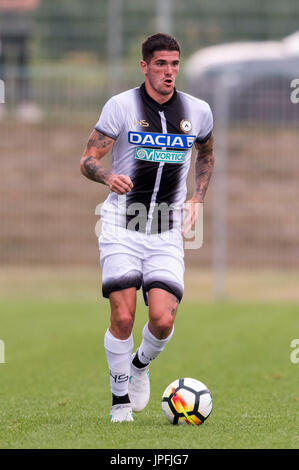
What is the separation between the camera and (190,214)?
24.1 feet

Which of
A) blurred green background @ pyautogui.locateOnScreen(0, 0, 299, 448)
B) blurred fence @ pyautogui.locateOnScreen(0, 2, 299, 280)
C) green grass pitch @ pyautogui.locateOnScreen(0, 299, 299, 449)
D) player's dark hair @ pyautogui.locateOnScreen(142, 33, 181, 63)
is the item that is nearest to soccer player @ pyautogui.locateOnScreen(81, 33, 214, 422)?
player's dark hair @ pyautogui.locateOnScreen(142, 33, 181, 63)

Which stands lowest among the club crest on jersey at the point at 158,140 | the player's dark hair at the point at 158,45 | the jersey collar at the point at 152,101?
the club crest on jersey at the point at 158,140

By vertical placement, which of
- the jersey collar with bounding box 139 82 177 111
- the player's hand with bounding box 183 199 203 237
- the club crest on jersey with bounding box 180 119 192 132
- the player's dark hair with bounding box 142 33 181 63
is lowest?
the player's hand with bounding box 183 199 203 237

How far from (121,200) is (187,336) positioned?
5.88 m

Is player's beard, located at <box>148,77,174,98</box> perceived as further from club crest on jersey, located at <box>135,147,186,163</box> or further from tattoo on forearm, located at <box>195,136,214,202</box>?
tattoo on forearm, located at <box>195,136,214,202</box>

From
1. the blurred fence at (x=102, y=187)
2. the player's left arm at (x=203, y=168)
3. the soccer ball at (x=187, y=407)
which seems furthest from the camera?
the blurred fence at (x=102, y=187)

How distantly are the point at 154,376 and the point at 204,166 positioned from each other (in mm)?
2807

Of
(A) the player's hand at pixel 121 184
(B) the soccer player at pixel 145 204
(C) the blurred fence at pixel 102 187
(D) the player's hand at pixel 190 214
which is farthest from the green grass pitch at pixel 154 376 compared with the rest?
(C) the blurred fence at pixel 102 187

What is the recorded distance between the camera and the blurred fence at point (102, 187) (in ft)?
60.0

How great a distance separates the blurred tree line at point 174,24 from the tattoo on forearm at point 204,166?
21.4m

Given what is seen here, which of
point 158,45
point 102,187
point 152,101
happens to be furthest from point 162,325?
point 102,187

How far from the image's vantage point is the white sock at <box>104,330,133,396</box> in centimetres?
714

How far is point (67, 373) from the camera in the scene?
10.1 m

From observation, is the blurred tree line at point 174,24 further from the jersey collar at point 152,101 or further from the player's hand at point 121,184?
the player's hand at point 121,184
